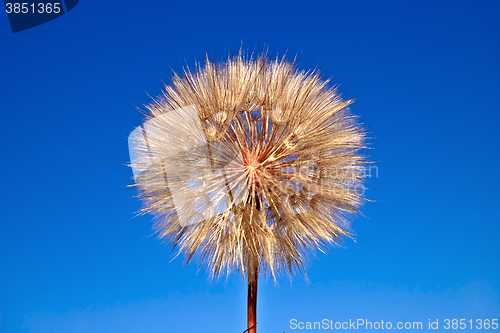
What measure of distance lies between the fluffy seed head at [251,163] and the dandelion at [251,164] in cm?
2

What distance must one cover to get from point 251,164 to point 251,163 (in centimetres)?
2

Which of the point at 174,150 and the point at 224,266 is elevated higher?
the point at 174,150

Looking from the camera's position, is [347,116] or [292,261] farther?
[347,116]

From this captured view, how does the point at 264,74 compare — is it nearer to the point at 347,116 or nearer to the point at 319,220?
the point at 347,116

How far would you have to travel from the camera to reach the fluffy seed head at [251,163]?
26.8ft

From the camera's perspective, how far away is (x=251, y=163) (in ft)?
27.6

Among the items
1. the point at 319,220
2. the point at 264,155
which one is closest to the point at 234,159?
the point at 264,155

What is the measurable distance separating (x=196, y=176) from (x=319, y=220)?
1.96m

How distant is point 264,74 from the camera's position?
28.0 feet

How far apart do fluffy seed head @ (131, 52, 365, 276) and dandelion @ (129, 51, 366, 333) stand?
15mm

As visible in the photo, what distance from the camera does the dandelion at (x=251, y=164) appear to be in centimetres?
815

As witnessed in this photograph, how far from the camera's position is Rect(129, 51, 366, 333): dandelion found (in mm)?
8148

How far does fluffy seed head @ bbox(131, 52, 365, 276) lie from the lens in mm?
8156

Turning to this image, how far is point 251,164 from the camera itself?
27.6 ft
